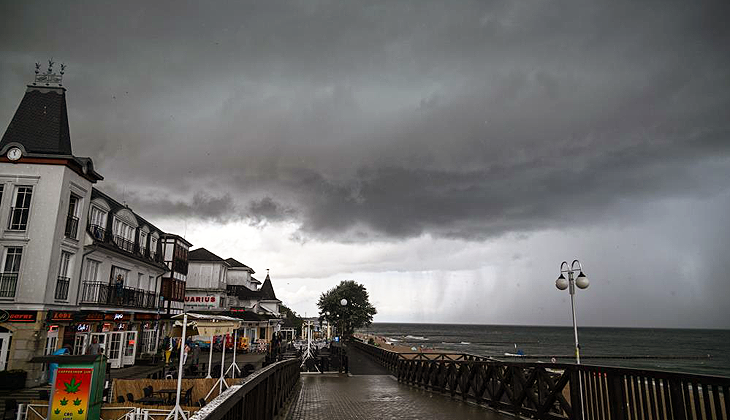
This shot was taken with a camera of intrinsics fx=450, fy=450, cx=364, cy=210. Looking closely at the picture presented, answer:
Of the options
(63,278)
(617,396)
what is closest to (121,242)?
(63,278)

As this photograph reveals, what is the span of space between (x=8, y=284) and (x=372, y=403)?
1708cm

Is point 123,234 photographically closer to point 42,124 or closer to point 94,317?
point 94,317

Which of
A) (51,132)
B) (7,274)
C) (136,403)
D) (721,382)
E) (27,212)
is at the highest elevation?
(51,132)

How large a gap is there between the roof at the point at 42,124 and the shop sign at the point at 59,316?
24.2 ft

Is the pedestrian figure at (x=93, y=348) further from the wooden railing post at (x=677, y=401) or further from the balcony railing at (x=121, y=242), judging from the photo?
the wooden railing post at (x=677, y=401)

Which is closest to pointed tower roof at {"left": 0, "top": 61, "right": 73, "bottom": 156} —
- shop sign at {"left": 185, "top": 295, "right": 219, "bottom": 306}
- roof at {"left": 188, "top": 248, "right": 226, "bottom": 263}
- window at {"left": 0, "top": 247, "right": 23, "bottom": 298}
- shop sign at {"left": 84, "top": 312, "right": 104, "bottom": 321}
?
window at {"left": 0, "top": 247, "right": 23, "bottom": 298}

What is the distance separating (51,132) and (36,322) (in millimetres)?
9112

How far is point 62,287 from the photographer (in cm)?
2112

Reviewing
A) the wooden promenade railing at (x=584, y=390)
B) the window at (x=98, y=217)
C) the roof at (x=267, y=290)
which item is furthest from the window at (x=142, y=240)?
the roof at (x=267, y=290)

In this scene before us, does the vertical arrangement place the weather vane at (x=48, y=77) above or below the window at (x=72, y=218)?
above

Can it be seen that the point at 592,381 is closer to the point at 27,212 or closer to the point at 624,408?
the point at 624,408

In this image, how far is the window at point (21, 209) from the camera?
20312 mm

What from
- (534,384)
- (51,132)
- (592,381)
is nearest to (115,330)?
(51,132)

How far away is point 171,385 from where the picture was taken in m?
13.5
